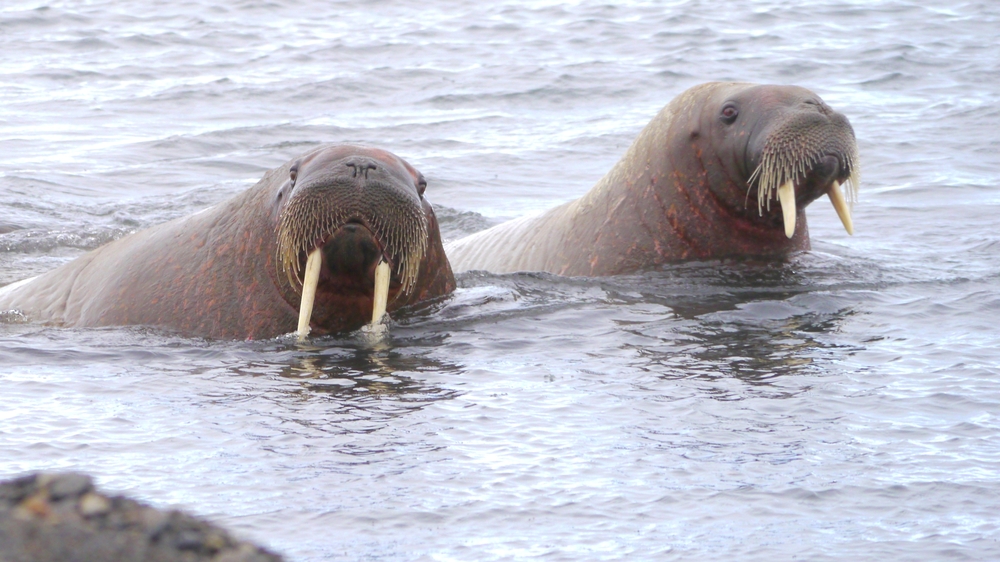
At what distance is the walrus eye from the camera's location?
8.81 m

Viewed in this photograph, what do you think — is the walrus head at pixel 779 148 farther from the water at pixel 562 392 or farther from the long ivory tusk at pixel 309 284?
the long ivory tusk at pixel 309 284

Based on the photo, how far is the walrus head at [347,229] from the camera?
675 centimetres

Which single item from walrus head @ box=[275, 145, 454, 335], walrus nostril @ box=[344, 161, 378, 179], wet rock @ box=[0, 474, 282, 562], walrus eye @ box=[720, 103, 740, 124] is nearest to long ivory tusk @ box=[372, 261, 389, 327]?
walrus head @ box=[275, 145, 454, 335]

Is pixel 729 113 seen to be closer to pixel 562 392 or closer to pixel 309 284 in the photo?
pixel 562 392

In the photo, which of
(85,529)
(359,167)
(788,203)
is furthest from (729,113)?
(85,529)

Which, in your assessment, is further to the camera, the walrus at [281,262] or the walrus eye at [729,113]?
the walrus eye at [729,113]

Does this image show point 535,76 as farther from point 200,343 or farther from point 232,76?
point 200,343

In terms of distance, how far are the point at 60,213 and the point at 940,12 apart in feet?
67.7

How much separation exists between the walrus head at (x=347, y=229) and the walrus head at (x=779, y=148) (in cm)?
234

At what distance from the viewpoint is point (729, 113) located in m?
8.84

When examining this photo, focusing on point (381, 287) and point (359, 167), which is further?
point (381, 287)

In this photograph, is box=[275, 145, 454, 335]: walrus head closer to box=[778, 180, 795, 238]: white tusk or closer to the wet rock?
box=[778, 180, 795, 238]: white tusk

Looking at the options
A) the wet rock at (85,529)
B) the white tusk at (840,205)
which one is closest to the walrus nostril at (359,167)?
the white tusk at (840,205)

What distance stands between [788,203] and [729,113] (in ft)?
2.46
